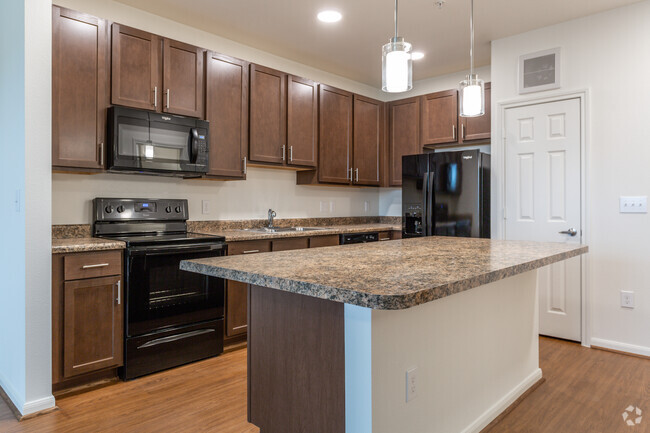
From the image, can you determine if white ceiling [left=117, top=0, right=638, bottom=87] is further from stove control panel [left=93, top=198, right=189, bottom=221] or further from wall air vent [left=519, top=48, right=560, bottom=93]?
stove control panel [left=93, top=198, right=189, bottom=221]

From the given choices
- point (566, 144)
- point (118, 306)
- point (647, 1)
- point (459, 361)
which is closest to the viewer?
point (459, 361)

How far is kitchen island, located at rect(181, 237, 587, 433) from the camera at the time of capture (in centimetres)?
129

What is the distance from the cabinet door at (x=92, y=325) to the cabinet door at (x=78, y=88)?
787 millimetres

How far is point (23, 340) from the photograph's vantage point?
2.27m

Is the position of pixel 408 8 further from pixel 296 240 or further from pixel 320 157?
pixel 296 240

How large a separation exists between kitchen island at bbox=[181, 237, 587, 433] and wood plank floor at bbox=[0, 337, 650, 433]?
397 millimetres

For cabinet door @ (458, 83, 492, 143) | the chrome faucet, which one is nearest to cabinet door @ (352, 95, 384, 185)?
cabinet door @ (458, 83, 492, 143)

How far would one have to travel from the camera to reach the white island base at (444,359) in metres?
1.36

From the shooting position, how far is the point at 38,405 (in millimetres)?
2270

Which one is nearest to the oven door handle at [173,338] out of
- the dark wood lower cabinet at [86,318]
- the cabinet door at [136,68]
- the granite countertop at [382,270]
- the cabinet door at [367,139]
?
the dark wood lower cabinet at [86,318]

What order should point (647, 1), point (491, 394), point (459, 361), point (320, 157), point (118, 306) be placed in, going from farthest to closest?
point (320, 157) → point (647, 1) → point (118, 306) → point (491, 394) → point (459, 361)

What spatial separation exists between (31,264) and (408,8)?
2.98m

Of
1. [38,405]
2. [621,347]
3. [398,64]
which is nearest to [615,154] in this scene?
[621,347]

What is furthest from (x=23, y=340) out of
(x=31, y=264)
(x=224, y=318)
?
(x=224, y=318)
